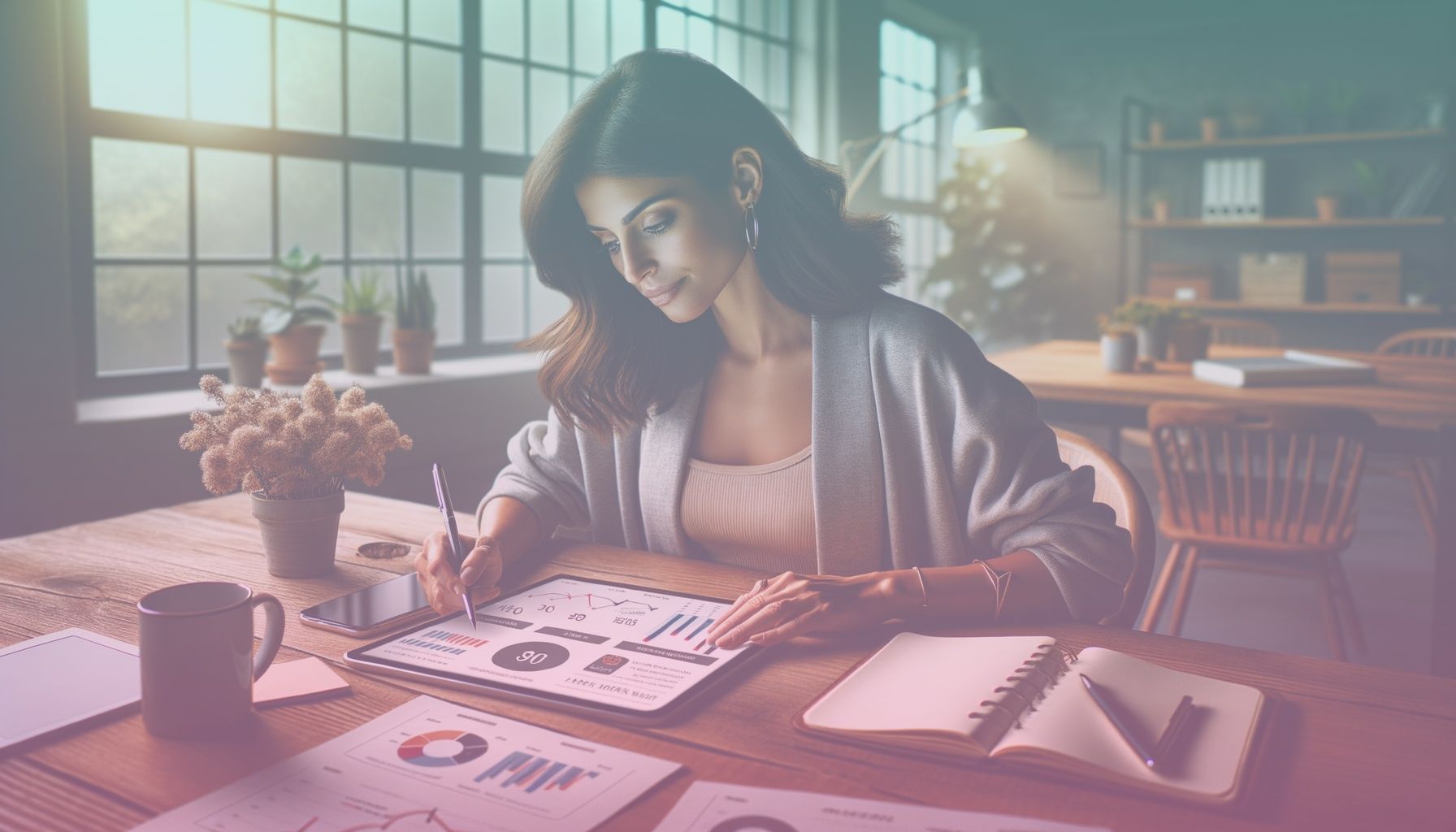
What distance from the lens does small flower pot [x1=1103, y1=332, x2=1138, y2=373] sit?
330cm

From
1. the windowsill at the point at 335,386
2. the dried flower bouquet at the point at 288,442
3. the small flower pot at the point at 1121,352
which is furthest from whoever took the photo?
the small flower pot at the point at 1121,352

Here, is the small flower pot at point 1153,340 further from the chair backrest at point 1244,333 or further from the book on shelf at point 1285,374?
the chair backrest at point 1244,333

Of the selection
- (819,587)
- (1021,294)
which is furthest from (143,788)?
(1021,294)

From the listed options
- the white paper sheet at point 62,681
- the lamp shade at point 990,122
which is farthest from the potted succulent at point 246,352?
the lamp shade at point 990,122

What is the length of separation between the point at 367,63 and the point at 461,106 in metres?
0.39

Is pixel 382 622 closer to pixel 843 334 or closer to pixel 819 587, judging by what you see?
pixel 819 587

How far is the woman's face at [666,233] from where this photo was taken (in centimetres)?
138

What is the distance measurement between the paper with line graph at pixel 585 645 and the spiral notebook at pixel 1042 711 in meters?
0.14

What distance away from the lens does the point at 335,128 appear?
10.9ft

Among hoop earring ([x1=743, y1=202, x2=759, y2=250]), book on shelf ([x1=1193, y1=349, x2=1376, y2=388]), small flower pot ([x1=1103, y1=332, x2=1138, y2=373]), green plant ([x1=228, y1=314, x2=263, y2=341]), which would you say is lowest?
book on shelf ([x1=1193, y1=349, x2=1376, y2=388])

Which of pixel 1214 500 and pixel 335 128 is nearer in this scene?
pixel 1214 500

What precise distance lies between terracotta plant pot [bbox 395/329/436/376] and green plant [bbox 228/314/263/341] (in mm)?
497

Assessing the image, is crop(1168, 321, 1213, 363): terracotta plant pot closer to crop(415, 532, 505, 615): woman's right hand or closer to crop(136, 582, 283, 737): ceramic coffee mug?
crop(415, 532, 505, 615): woman's right hand

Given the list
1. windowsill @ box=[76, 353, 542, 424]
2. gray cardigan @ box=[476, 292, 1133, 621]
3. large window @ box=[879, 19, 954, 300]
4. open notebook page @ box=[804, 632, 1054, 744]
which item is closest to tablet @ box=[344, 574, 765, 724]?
open notebook page @ box=[804, 632, 1054, 744]
